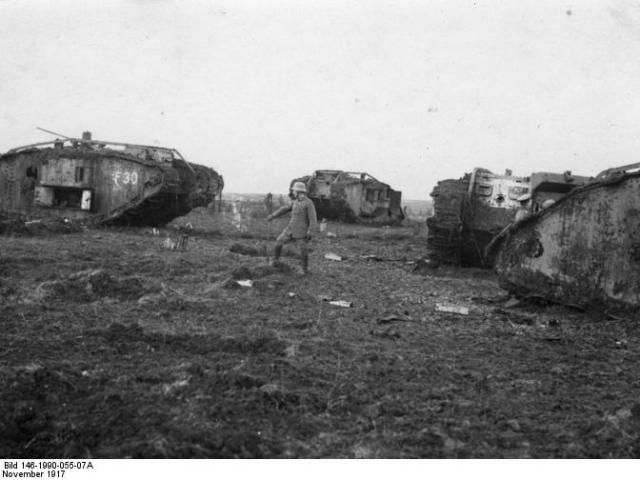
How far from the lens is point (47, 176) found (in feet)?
57.1

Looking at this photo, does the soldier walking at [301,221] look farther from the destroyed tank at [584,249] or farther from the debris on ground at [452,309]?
the destroyed tank at [584,249]

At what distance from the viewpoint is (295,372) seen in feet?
14.9

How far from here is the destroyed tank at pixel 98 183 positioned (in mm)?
16562

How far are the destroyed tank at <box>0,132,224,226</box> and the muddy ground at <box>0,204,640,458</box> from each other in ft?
26.1

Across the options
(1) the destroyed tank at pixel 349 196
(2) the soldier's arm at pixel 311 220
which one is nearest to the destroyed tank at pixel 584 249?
(2) the soldier's arm at pixel 311 220

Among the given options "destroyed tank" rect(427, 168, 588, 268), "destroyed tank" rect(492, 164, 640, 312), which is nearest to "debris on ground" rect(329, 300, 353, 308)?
"destroyed tank" rect(492, 164, 640, 312)

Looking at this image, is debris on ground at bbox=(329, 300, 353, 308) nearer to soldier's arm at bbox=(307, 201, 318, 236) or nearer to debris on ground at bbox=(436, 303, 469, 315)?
debris on ground at bbox=(436, 303, 469, 315)

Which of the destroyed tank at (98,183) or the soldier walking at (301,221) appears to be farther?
the destroyed tank at (98,183)

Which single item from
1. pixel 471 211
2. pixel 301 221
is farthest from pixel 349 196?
pixel 301 221

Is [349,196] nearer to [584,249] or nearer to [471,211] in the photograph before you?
[471,211]

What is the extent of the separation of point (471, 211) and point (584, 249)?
453cm

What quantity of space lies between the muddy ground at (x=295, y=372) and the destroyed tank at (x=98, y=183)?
7.97 meters

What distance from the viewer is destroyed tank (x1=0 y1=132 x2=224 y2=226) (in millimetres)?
16562

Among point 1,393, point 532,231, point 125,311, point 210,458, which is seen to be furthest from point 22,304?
point 532,231
